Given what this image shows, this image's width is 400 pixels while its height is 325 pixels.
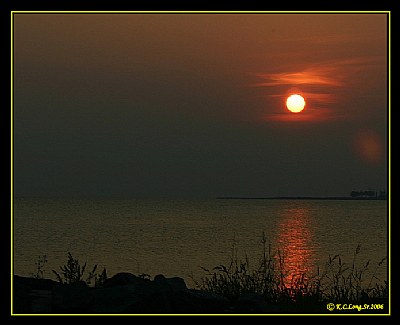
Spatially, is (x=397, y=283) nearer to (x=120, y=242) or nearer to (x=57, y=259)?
(x=57, y=259)

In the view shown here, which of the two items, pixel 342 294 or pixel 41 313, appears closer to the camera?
pixel 41 313

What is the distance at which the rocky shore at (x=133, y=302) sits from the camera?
9.41m

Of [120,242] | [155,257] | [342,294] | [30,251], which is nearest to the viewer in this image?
[342,294]

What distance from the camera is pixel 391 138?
9.17m

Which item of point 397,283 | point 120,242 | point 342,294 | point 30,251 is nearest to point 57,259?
point 30,251

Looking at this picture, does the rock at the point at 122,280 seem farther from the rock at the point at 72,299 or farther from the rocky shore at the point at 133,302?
the rock at the point at 72,299

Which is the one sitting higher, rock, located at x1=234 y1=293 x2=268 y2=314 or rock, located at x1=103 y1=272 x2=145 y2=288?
rock, located at x1=103 y1=272 x2=145 y2=288

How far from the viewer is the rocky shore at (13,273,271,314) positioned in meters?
9.41

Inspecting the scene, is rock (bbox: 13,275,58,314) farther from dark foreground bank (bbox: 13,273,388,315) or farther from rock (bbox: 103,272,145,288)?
rock (bbox: 103,272,145,288)

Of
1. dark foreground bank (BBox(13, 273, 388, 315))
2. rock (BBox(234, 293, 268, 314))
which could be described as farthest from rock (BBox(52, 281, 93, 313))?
rock (BBox(234, 293, 268, 314))

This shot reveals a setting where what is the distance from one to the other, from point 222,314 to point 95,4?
438 cm

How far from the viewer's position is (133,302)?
371 inches

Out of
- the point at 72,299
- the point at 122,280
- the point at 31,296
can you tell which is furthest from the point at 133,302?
the point at 122,280

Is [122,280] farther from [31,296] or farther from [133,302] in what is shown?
[133,302]
